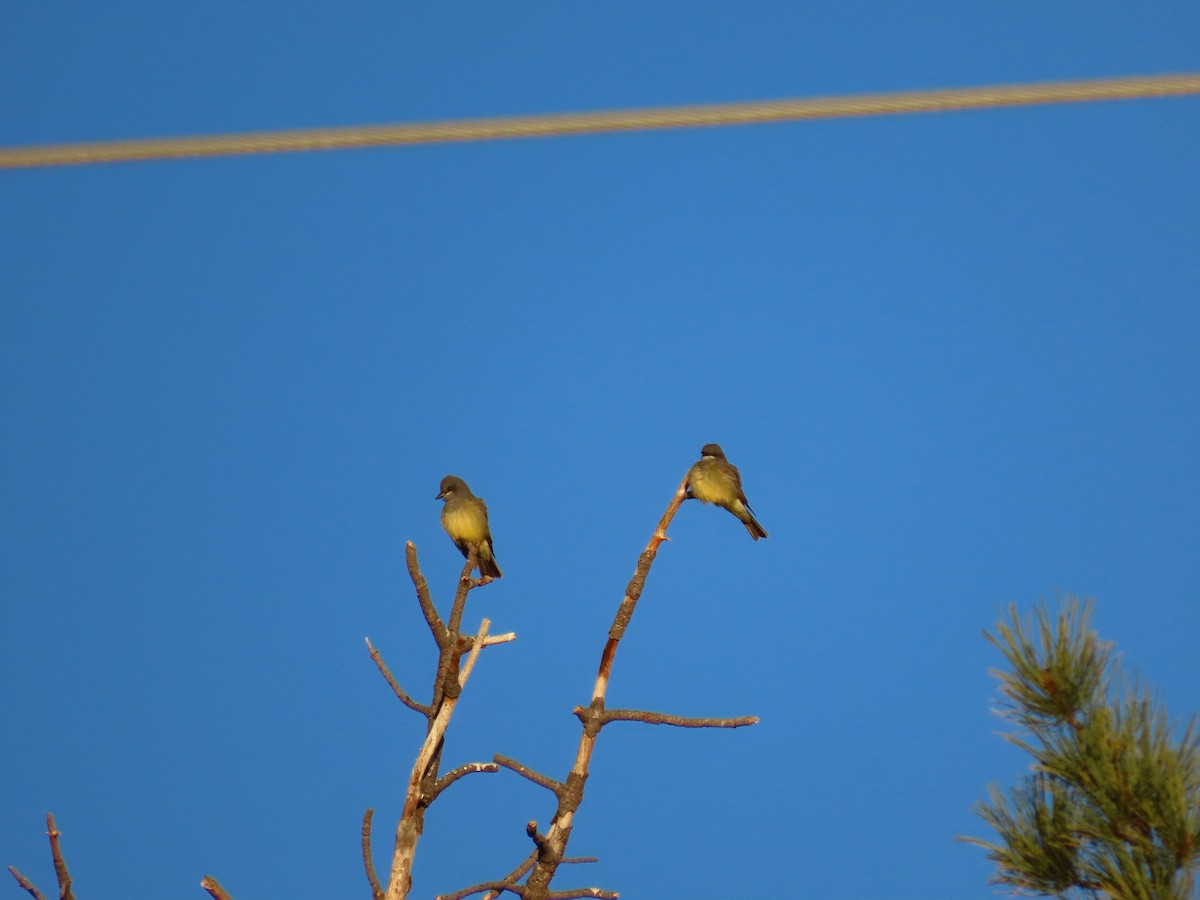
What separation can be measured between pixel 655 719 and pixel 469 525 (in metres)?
5.59

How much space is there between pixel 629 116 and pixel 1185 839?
3.28m

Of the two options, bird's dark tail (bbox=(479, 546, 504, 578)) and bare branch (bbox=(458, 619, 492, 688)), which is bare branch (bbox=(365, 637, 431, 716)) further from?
bird's dark tail (bbox=(479, 546, 504, 578))

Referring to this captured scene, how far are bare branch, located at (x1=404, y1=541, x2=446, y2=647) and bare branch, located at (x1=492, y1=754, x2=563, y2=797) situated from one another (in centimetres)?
79

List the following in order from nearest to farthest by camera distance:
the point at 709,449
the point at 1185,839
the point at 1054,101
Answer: the point at 1054,101
the point at 1185,839
the point at 709,449

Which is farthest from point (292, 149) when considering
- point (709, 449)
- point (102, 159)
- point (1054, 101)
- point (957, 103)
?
point (709, 449)

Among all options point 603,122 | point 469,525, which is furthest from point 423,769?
point 469,525

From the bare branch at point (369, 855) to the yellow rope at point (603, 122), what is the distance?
160 inches

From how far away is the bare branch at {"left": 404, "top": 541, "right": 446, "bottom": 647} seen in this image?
7543 millimetres

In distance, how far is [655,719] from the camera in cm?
732

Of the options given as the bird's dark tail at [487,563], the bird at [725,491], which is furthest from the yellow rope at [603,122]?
the bird's dark tail at [487,563]

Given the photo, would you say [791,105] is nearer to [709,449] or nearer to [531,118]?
[531,118]

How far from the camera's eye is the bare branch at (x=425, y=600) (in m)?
7.54

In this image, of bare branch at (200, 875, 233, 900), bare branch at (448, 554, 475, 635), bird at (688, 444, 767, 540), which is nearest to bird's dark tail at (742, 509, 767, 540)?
bird at (688, 444, 767, 540)

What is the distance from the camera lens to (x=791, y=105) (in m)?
4.09
